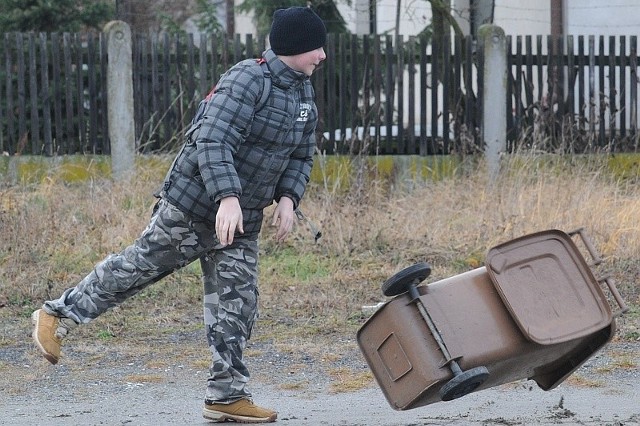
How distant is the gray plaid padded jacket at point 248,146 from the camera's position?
4090 mm

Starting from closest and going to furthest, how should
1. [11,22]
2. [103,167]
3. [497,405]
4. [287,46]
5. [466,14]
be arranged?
[287,46] → [497,405] → [103,167] → [11,22] → [466,14]

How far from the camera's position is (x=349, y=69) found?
11250mm

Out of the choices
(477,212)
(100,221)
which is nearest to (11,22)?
(100,221)

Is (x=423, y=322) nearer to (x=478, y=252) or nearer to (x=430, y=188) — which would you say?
(x=478, y=252)

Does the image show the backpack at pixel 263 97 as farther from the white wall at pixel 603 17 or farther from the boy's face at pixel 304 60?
the white wall at pixel 603 17

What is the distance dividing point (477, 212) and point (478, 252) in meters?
0.87

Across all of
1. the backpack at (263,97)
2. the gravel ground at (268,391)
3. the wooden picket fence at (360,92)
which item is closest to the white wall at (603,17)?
the wooden picket fence at (360,92)

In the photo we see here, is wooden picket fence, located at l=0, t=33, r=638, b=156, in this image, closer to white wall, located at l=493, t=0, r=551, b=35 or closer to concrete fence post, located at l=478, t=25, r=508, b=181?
concrete fence post, located at l=478, t=25, r=508, b=181

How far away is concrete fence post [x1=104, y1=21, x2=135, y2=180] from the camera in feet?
35.1

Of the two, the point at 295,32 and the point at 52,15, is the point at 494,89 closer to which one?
the point at 52,15

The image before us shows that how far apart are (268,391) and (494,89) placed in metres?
6.59

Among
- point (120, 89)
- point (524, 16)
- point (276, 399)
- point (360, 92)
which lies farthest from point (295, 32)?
point (524, 16)

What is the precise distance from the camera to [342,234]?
26.5ft

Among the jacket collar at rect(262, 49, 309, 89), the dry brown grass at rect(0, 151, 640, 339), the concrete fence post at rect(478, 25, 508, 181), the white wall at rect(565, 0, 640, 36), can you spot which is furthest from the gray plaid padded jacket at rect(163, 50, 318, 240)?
the white wall at rect(565, 0, 640, 36)
